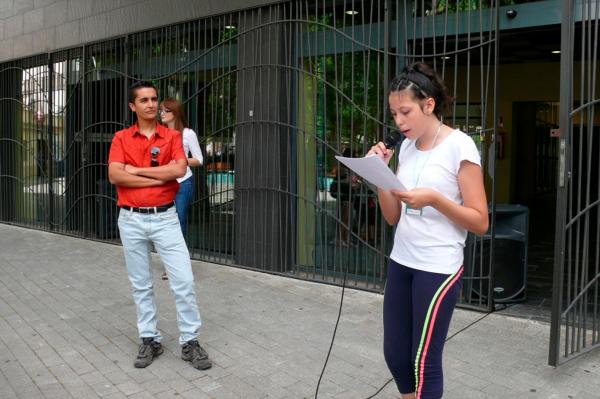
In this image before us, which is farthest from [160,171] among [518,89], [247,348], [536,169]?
[536,169]

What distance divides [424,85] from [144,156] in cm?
237

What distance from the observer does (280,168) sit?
7141mm

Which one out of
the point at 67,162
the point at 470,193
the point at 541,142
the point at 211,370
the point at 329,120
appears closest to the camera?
the point at 470,193

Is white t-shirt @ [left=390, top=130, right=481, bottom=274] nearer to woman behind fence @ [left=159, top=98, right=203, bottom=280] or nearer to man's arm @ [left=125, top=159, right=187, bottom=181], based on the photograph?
man's arm @ [left=125, top=159, right=187, bottom=181]

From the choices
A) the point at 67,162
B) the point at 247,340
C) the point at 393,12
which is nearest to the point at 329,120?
the point at 393,12

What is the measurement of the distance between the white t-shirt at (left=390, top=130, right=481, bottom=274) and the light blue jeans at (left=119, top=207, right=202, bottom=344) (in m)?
2.07

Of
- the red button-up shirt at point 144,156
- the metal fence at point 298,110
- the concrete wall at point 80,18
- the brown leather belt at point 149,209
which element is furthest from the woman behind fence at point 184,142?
the brown leather belt at point 149,209

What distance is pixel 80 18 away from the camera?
10.1m

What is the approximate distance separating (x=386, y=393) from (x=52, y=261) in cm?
586

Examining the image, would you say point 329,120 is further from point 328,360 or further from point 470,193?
point 470,193

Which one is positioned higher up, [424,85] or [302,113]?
[302,113]

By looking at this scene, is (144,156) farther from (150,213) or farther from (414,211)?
(414,211)

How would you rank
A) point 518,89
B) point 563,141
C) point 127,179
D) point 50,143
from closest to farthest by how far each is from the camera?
point 563,141 → point 127,179 → point 50,143 → point 518,89

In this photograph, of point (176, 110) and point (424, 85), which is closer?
point (424, 85)
